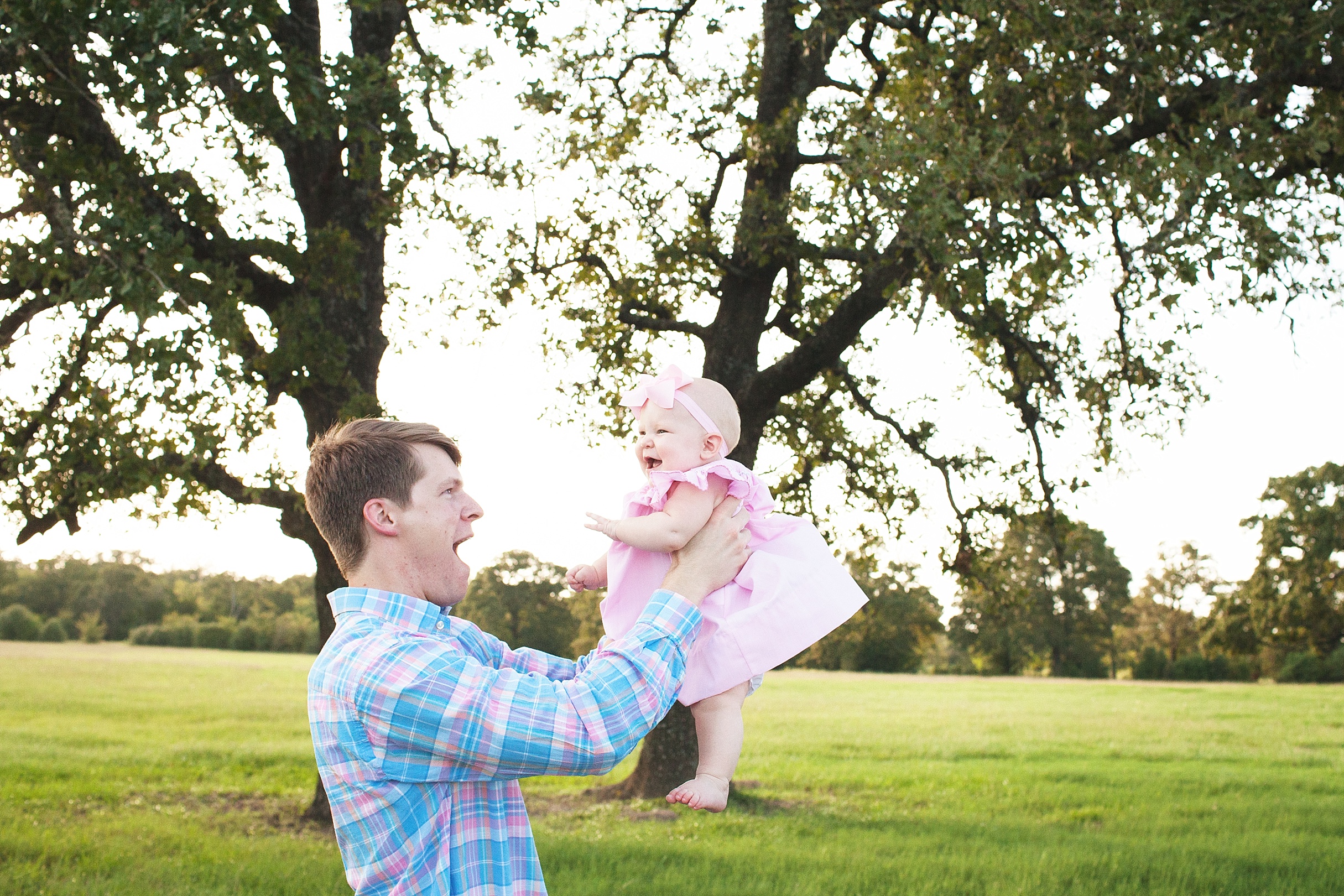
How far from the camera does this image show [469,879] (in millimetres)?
2297

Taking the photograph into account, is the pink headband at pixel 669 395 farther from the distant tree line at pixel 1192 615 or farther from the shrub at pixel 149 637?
the shrub at pixel 149 637

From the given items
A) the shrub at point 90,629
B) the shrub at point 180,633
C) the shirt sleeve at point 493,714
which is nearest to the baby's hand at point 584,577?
the shirt sleeve at point 493,714

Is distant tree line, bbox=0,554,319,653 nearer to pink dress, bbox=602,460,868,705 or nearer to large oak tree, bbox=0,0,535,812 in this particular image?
large oak tree, bbox=0,0,535,812

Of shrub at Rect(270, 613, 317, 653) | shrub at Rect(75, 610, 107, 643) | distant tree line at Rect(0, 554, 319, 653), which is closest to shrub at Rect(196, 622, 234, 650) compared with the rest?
distant tree line at Rect(0, 554, 319, 653)

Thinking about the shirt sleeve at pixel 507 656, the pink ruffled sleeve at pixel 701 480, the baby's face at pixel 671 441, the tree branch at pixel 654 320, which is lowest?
the shirt sleeve at pixel 507 656

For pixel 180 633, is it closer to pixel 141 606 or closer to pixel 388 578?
pixel 141 606

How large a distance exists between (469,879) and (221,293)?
19.7 feet

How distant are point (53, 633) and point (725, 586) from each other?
7277 cm

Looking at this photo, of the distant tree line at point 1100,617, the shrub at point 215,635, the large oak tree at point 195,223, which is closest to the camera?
the large oak tree at point 195,223

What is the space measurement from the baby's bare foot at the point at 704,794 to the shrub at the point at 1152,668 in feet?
185

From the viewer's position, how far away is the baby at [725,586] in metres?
2.81

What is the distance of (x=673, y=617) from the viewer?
2.37 meters

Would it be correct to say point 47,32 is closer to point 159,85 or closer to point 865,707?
point 159,85

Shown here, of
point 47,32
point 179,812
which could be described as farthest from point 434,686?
point 179,812
